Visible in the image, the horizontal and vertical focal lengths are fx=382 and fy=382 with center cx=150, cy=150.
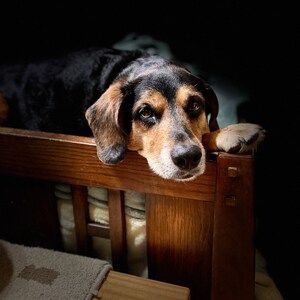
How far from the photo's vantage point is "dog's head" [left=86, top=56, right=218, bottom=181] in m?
1.23

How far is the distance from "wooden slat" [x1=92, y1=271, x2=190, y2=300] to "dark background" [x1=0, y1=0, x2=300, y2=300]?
2.99 feet

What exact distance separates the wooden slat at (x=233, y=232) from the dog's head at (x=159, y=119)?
4.3 inches

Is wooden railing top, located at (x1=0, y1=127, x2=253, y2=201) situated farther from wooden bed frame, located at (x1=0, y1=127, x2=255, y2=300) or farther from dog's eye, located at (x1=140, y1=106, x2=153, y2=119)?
dog's eye, located at (x1=140, y1=106, x2=153, y2=119)

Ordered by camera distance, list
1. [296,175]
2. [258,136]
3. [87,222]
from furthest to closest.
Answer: [296,175]
[87,222]
[258,136]

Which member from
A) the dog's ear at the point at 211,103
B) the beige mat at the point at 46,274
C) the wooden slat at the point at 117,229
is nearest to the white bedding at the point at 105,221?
the wooden slat at the point at 117,229

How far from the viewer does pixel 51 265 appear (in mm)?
1327

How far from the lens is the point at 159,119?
55.9 inches

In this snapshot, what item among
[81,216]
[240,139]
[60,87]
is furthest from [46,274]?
[60,87]

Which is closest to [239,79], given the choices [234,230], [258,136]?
[258,136]

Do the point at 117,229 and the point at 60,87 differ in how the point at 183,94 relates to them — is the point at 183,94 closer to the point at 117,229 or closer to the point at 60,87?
the point at 117,229

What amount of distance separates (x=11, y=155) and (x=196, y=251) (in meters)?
0.74

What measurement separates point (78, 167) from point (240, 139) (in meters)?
0.55

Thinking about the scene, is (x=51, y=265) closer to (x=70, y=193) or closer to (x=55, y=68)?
(x=70, y=193)

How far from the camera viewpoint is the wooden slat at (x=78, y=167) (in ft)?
3.98
